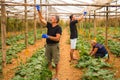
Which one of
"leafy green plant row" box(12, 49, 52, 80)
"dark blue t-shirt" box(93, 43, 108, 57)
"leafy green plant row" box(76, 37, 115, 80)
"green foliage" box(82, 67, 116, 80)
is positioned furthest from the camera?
"dark blue t-shirt" box(93, 43, 108, 57)

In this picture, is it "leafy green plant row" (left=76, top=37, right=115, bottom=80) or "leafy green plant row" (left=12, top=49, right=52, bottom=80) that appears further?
"leafy green plant row" (left=76, top=37, right=115, bottom=80)

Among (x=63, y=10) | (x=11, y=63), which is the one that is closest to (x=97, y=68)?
(x=11, y=63)

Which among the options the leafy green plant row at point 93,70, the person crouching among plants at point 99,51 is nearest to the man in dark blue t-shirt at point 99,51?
the person crouching among plants at point 99,51

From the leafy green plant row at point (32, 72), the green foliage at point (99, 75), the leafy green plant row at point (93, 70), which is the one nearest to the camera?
the leafy green plant row at point (32, 72)

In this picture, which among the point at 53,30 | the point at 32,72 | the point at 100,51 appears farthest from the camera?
the point at 100,51

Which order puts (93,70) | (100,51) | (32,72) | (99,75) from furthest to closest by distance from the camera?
(100,51), (93,70), (32,72), (99,75)

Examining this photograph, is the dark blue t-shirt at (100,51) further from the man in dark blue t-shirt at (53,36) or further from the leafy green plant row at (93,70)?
the man in dark blue t-shirt at (53,36)

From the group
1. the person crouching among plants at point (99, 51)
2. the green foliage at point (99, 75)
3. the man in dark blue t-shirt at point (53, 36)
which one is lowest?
the green foliage at point (99, 75)

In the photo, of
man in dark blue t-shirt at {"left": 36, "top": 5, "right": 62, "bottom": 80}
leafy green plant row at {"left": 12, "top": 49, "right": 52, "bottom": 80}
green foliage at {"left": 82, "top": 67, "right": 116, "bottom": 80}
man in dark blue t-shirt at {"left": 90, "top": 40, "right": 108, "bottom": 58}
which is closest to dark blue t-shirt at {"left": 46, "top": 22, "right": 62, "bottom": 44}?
man in dark blue t-shirt at {"left": 36, "top": 5, "right": 62, "bottom": 80}

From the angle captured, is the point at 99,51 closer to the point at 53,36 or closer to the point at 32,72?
the point at 32,72

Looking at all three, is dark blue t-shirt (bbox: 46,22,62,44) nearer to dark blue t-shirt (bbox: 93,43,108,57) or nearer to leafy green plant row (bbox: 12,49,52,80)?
leafy green plant row (bbox: 12,49,52,80)

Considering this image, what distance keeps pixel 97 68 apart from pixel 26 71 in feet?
6.89

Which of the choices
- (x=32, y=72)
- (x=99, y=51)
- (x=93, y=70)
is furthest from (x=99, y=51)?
(x=32, y=72)

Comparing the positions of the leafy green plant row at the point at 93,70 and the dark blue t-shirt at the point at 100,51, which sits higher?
the dark blue t-shirt at the point at 100,51
